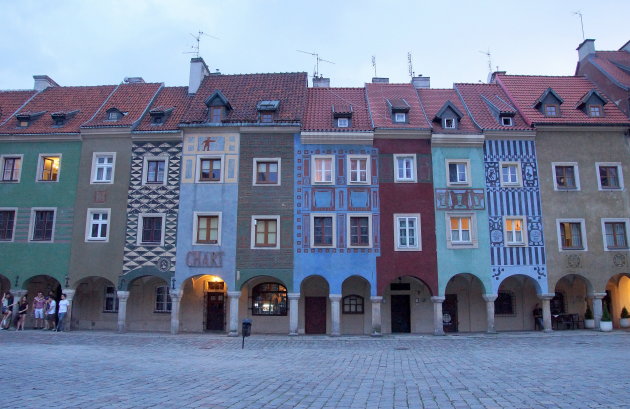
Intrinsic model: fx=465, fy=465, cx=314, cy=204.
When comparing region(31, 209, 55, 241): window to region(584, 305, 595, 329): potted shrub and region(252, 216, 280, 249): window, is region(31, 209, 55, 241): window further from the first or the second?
region(584, 305, 595, 329): potted shrub

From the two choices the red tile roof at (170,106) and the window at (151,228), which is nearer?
the window at (151,228)

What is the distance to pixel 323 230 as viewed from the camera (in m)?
25.0

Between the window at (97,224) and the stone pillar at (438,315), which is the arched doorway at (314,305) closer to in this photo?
the stone pillar at (438,315)

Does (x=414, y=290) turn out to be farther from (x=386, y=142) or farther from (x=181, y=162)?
(x=181, y=162)

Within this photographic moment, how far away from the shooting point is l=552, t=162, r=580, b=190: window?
25641 mm

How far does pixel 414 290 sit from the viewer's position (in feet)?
86.5

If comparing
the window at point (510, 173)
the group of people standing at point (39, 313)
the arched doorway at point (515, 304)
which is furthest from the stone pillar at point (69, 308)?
the window at point (510, 173)

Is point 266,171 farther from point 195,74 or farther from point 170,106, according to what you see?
point 195,74

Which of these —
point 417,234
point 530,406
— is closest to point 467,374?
point 530,406

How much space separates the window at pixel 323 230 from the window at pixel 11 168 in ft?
56.6

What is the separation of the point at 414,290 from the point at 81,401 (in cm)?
2019

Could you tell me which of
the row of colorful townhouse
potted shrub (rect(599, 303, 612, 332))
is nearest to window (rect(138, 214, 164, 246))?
the row of colorful townhouse

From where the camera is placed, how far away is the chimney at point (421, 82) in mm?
31542

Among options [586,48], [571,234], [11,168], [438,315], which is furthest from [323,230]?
[586,48]
